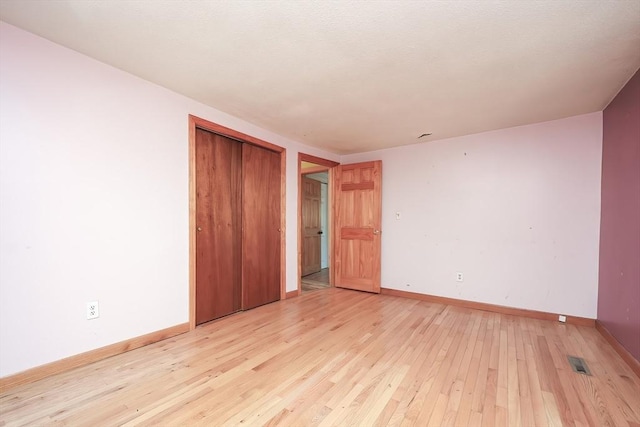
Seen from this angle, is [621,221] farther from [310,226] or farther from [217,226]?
[310,226]

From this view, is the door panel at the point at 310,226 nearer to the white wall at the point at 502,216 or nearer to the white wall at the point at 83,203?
the white wall at the point at 502,216

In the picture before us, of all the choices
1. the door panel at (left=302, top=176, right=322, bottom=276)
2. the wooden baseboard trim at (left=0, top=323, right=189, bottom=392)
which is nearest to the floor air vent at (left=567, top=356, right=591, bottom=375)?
the wooden baseboard trim at (left=0, top=323, right=189, bottom=392)

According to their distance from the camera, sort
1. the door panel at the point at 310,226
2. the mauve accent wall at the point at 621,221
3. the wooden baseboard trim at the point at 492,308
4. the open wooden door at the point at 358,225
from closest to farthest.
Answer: the mauve accent wall at the point at 621,221 → the wooden baseboard trim at the point at 492,308 → the open wooden door at the point at 358,225 → the door panel at the point at 310,226

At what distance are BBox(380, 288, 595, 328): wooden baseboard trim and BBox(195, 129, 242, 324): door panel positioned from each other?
2375 mm

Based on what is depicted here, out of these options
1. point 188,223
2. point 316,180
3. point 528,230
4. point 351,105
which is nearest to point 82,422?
point 188,223

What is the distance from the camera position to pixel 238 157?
327 cm

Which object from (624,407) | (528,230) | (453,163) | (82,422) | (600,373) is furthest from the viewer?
(453,163)

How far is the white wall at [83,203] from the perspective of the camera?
174 centimetres

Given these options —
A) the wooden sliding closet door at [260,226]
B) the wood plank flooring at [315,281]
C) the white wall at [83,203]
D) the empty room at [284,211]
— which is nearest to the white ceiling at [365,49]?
the empty room at [284,211]

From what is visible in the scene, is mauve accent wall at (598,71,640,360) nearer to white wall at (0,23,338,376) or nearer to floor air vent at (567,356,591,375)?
floor air vent at (567,356,591,375)

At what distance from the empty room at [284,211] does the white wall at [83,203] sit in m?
0.01

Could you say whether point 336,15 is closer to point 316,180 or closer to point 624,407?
point 624,407

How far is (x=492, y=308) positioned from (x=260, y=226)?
311cm

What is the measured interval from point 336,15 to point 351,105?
48.6 inches
